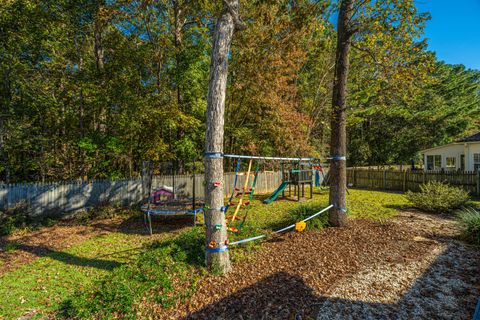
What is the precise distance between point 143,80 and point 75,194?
226 inches

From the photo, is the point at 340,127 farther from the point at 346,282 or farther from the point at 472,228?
the point at 346,282

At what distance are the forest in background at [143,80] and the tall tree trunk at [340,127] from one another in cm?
58

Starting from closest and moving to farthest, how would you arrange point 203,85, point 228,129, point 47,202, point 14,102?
point 47,202 → point 14,102 → point 203,85 → point 228,129

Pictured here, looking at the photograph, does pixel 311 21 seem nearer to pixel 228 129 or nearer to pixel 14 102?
pixel 228 129

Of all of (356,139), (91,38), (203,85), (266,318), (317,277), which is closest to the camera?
(266,318)

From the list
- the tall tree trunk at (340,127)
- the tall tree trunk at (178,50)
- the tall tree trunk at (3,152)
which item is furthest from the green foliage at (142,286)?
the tall tree trunk at (3,152)

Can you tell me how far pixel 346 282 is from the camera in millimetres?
3506

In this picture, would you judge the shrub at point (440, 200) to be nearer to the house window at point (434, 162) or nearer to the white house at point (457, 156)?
the white house at point (457, 156)

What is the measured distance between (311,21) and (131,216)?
8323mm

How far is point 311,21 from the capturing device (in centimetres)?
586

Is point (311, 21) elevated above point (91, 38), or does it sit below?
below

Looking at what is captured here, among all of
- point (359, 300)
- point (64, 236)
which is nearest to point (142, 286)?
point (359, 300)

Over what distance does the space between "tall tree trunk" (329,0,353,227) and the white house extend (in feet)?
45.3

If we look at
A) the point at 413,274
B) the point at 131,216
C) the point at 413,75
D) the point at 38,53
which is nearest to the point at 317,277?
the point at 413,274
